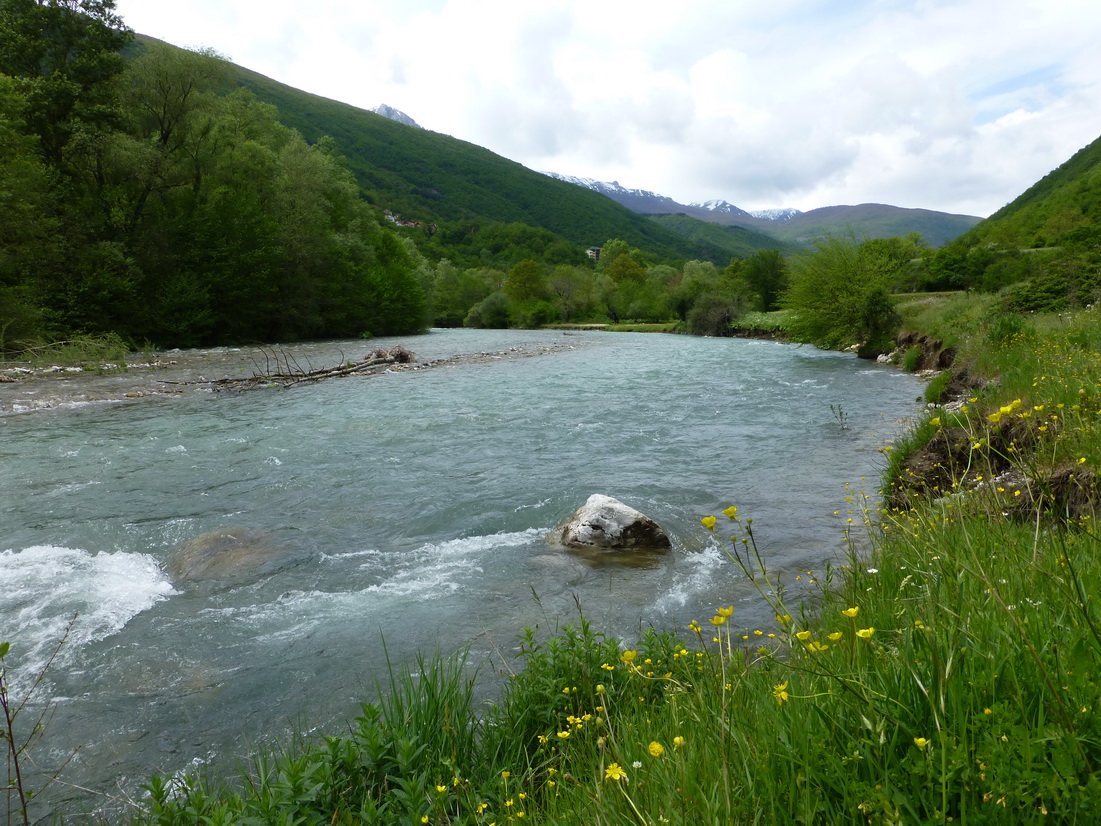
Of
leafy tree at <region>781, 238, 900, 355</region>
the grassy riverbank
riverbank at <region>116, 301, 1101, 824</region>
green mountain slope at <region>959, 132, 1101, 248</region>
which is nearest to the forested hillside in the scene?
green mountain slope at <region>959, 132, 1101, 248</region>

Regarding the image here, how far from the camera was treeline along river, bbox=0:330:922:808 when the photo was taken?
4.32 meters

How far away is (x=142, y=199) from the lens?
103 feet

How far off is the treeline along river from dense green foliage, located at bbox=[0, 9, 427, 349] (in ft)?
50.5

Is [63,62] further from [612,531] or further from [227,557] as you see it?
[612,531]

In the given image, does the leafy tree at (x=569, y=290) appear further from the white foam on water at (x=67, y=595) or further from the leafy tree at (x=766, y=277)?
the white foam on water at (x=67, y=595)

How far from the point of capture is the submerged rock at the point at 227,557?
6.29 meters

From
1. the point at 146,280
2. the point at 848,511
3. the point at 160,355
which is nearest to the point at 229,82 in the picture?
the point at 146,280

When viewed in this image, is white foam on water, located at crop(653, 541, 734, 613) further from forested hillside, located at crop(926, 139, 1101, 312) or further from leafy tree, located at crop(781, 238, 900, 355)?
leafy tree, located at crop(781, 238, 900, 355)

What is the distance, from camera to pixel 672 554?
6.84 meters

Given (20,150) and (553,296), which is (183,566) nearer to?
(20,150)

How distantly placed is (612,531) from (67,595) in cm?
519

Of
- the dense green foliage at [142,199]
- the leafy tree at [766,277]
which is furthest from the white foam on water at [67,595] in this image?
the leafy tree at [766,277]

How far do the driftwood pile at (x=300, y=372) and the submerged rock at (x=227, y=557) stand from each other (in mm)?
12598

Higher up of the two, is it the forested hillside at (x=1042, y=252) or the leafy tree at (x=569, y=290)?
the forested hillside at (x=1042, y=252)
